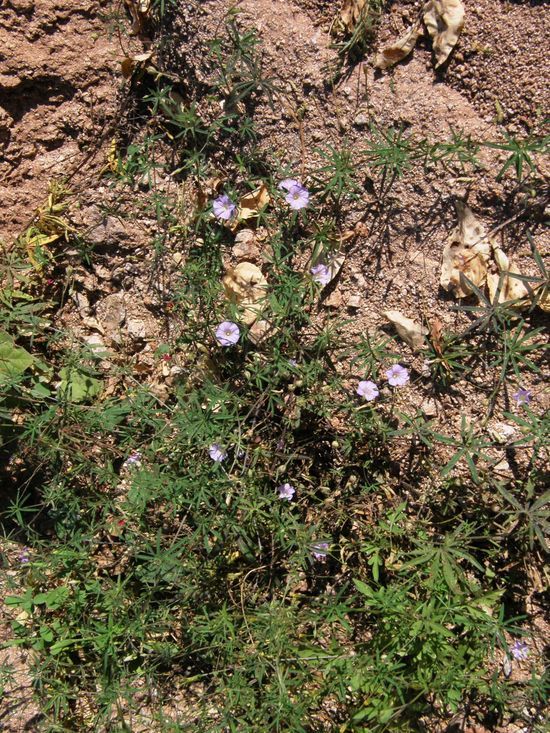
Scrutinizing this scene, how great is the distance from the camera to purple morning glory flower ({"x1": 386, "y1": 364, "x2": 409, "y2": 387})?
3.17m

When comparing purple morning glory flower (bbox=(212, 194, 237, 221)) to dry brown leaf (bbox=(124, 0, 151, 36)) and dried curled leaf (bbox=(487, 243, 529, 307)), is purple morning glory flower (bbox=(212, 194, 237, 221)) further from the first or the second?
dried curled leaf (bbox=(487, 243, 529, 307))

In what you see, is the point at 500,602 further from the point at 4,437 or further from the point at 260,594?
the point at 4,437

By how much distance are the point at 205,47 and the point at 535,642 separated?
3.17 meters

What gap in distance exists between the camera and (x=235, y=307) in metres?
3.20

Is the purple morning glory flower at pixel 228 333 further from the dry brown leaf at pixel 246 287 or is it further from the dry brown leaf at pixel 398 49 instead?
the dry brown leaf at pixel 398 49

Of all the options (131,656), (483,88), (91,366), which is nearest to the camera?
(483,88)

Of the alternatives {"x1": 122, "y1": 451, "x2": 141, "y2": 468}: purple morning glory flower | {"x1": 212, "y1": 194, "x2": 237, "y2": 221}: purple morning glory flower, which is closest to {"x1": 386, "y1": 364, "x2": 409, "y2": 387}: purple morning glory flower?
{"x1": 212, "y1": 194, "x2": 237, "y2": 221}: purple morning glory flower

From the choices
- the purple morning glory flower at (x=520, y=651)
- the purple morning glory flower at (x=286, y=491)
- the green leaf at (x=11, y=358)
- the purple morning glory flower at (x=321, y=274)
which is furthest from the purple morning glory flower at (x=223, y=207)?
the purple morning glory flower at (x=520, y=651)

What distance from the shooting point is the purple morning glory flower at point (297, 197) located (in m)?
3.19

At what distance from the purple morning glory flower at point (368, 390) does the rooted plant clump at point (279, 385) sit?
0.05 ft

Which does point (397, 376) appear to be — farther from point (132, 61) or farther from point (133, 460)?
point (132, 61)

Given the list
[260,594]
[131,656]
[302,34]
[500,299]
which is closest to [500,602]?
[260,594]

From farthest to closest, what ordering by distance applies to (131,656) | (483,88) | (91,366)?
1. (91,366)
2. (131,656)
3. (483,88)

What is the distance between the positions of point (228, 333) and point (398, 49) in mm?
1486
